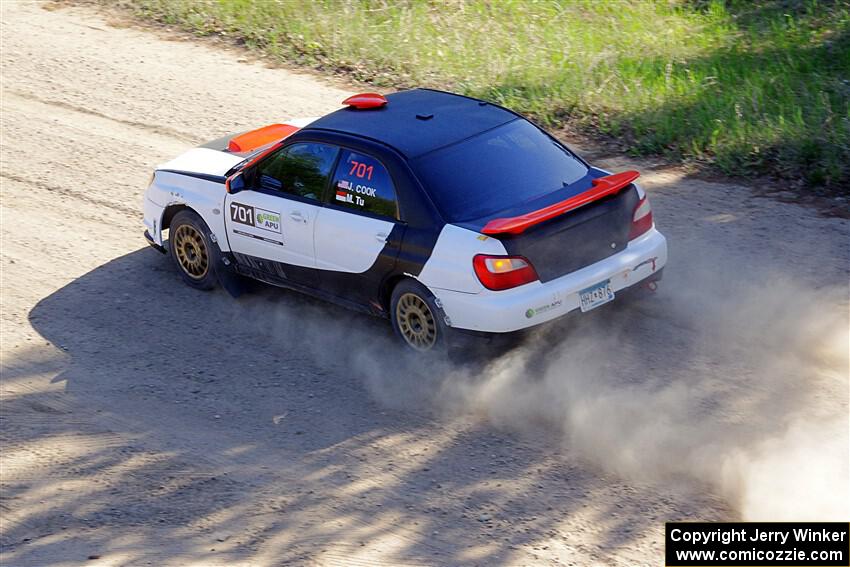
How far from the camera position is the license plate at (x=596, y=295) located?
754cm

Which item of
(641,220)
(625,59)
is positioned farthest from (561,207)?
(625,59)

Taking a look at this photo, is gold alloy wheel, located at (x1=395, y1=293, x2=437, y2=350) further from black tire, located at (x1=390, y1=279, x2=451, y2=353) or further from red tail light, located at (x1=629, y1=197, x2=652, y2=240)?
red tail light, located at (x1=629, y1=197, x2=652, y2=240)

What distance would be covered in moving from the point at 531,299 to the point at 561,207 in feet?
2.21

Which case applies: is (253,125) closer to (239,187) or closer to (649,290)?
(239,187)

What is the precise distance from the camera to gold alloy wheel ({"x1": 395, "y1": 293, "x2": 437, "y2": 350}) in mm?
7797

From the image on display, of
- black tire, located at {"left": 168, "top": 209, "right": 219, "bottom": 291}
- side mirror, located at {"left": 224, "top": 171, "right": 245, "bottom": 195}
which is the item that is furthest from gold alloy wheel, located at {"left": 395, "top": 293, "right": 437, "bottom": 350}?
black tire, located at {"left": 168, "top": 209, "right": 219, "bottom": 291}

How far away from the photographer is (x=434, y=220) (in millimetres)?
7582

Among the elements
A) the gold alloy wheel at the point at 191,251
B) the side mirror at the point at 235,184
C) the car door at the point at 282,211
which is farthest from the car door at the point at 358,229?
the gold alloy wheel at the point at 191,251

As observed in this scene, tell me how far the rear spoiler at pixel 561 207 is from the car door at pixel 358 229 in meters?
0.83

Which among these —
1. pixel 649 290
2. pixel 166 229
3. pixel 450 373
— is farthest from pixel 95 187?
pixel 649 290

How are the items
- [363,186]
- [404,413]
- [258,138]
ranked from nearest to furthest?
[404,413] < [363,186] < [258,138]

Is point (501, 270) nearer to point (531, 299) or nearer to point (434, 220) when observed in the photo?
point (531, 299)

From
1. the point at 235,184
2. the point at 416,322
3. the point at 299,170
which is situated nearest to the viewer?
the point at 416,322

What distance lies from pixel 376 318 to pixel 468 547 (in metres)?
3.04
